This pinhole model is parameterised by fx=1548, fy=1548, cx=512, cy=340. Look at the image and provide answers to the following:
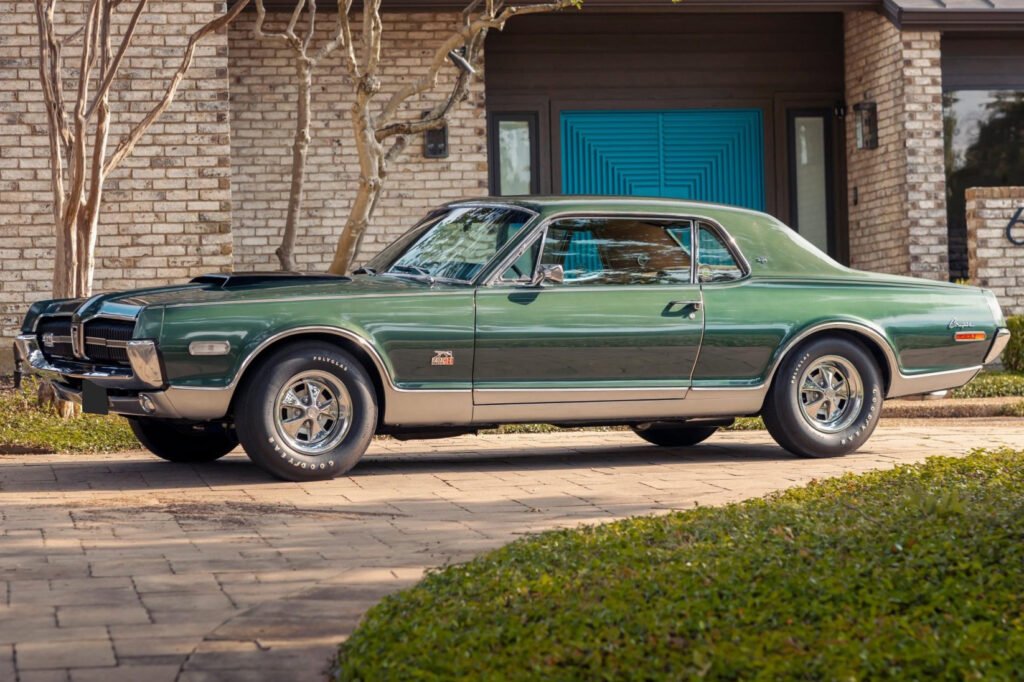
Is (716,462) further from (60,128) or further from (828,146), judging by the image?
(828,146)

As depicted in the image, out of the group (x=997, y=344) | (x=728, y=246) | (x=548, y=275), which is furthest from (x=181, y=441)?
(x=997, y=344)

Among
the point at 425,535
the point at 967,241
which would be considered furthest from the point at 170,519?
the point at 967,241

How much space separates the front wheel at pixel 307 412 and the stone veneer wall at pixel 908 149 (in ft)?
31.7

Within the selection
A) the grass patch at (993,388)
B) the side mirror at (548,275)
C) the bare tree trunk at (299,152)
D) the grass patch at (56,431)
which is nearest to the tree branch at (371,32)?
the bare tree trunk at (299,152)

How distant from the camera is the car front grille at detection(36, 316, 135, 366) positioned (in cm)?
826

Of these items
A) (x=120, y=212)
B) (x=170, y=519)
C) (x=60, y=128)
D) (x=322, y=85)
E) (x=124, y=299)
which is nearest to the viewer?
(x=170, y=519)

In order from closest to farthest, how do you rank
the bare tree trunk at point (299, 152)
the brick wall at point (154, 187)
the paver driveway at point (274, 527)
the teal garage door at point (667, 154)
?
the paver driveway at point (274, 527), the bare tree trunk at point (299, 152), the brick wall at point (154, 187), the teal garage door at point (667, 154)

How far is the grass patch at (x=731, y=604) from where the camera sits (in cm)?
404

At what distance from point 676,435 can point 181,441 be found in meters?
3.36

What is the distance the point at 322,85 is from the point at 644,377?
8.14 meters

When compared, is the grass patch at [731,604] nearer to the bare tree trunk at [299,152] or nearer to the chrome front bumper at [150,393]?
the chrome front bumper at [150,393]

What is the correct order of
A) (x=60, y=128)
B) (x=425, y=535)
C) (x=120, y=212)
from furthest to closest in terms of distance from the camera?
(x=120, y=212) → (x=60, y=128) → (x=425, y=535)

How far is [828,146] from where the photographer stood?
18.3m

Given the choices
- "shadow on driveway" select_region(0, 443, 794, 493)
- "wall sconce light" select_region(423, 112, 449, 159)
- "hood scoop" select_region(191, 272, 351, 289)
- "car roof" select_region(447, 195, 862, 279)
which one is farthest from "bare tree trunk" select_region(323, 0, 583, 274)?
"hood scoop" select_region(191, 272, 351, 289)
